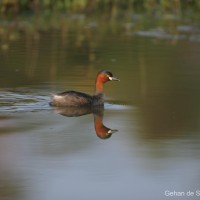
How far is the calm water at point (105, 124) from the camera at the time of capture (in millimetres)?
7613

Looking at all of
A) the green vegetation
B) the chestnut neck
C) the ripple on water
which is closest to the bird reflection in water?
the ripple on water

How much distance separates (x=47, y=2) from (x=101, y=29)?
4.20 meters

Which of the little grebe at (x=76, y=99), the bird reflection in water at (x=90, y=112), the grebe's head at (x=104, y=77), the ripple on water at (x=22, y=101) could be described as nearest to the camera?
the bird reflection in water at (x=90, y=112)

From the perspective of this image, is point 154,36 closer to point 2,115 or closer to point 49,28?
point 49,28

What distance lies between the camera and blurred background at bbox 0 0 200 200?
7.70m

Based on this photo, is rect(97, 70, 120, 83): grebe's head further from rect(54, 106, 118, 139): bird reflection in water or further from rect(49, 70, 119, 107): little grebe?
rect(54, 106, 118, 139): bird reflection in water

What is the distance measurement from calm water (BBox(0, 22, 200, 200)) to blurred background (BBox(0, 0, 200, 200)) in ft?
0.04

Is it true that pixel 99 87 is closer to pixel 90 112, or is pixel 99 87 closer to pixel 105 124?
pixel 90 112

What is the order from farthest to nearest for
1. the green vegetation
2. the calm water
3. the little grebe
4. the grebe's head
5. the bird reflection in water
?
the green vegetation
the grebe's head
the little grebe
the bird reflection in water
the calm water

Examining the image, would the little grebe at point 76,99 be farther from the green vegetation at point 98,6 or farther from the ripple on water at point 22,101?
the green vegetation at point 98,6

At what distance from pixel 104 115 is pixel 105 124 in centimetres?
Result: 68

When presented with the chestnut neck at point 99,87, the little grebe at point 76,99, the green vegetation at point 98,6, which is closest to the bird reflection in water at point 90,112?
the little grebe at point 76,99

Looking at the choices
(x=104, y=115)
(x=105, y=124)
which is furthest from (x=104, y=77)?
(x=105, y=124)

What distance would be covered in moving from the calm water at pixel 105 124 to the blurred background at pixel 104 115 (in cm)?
1
